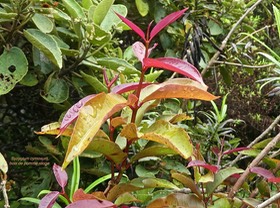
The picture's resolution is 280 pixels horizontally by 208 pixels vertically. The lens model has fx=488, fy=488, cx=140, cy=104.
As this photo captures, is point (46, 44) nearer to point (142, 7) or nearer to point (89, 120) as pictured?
point (89, 120)

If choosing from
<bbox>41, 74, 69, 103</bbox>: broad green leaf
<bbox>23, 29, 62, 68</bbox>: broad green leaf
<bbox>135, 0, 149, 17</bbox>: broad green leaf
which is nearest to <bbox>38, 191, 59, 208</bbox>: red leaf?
<bbox>23, 29, 62, 68</bbox>: broad green leaf

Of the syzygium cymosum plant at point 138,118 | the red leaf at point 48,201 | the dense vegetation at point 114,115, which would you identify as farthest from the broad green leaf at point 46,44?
the red leaf at point 48,201

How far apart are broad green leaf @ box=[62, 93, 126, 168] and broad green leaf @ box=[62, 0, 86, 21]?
0.61 meters

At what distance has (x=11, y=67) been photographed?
1515 millimetres

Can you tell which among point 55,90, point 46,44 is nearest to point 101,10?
point 46,44

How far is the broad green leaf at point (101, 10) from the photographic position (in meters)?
1.46

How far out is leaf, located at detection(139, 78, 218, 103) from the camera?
976 mm

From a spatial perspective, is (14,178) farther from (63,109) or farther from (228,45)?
(228,45)

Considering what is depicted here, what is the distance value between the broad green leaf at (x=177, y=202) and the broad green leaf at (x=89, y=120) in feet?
0.90

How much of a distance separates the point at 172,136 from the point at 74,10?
0.68 m

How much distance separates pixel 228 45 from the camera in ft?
7.91

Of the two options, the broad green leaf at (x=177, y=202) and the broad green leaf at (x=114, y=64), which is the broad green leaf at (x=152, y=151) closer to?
the broad green leaf at (x=177, y=202)

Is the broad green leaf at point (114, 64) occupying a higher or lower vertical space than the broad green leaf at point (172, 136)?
lower

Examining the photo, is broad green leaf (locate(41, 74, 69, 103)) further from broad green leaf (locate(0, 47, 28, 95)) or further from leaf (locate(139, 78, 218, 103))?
leaf (locate(139, 78, 218, 103))
